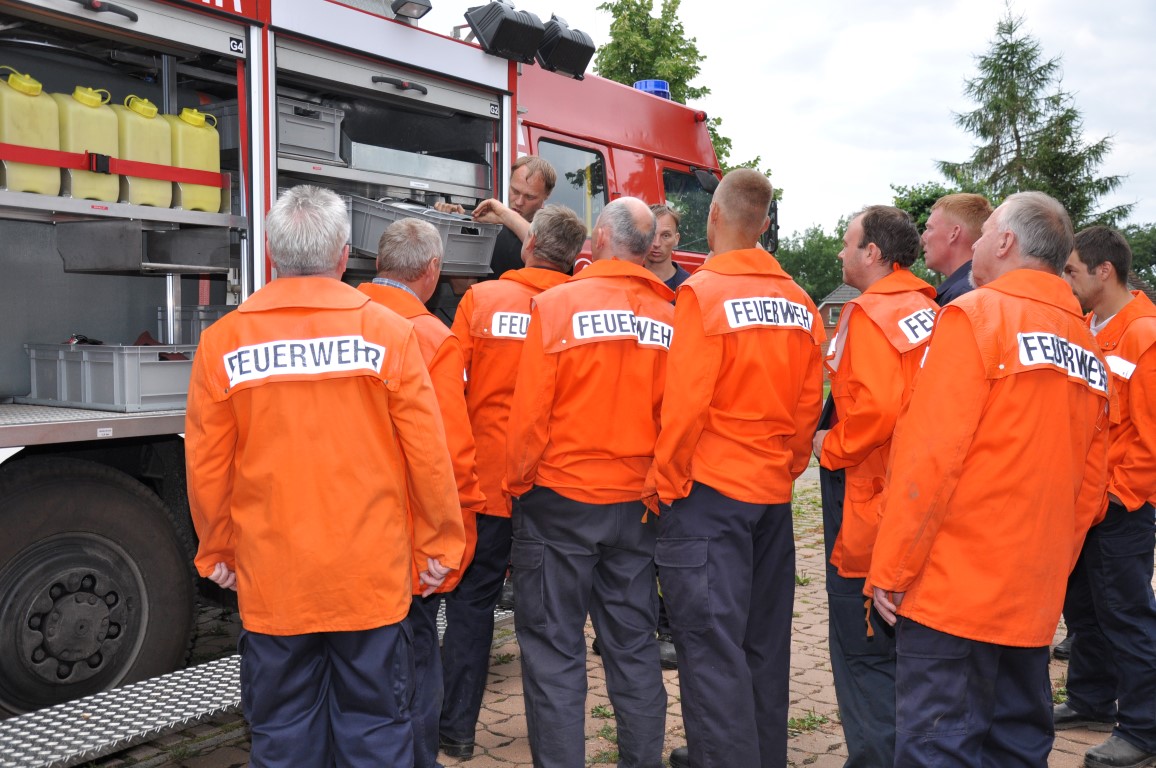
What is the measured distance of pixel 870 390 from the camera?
3227mm

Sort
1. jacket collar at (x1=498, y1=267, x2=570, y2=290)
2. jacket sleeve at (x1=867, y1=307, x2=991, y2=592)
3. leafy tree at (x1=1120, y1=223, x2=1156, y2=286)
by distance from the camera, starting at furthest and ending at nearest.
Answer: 1. leafy tree at (x1=1120, y1=223, x2=1156, y2=286)
2. jacket collar at (x1=498, y1=267, x2=570, y2=290)
3. jacket sleeve at (x1=867, y1=307, x2=991, y2=592)

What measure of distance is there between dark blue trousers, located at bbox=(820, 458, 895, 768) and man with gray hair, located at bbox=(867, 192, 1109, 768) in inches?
→ 23.7

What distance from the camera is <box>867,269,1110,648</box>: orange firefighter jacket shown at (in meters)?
2.64

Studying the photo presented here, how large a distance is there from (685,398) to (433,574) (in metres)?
0.99

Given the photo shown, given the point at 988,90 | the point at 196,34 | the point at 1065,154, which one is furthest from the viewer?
the point at 988,90

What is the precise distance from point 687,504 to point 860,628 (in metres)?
0.76

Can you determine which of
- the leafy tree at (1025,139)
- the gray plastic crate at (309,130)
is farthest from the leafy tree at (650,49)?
the gray plastic crate at (309,130)

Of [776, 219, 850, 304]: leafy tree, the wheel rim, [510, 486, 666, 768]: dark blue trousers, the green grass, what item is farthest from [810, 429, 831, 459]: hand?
[776, 219, 850, 304]: leafy tree

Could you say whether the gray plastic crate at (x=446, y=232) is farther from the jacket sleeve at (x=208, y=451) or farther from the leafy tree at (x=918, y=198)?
the leafy tree at (x=918, y=198)

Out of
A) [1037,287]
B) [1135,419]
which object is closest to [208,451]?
[1037,287]

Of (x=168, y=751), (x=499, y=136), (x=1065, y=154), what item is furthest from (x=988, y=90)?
(x=168, y=751)

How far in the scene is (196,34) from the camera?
3412 millimetres

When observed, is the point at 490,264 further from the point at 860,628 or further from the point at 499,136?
the point at 860,628

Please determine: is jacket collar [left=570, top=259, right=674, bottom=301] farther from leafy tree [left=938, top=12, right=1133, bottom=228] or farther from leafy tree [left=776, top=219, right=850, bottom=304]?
leafy tree [left=776, top=219, right=850, bottom=304]
